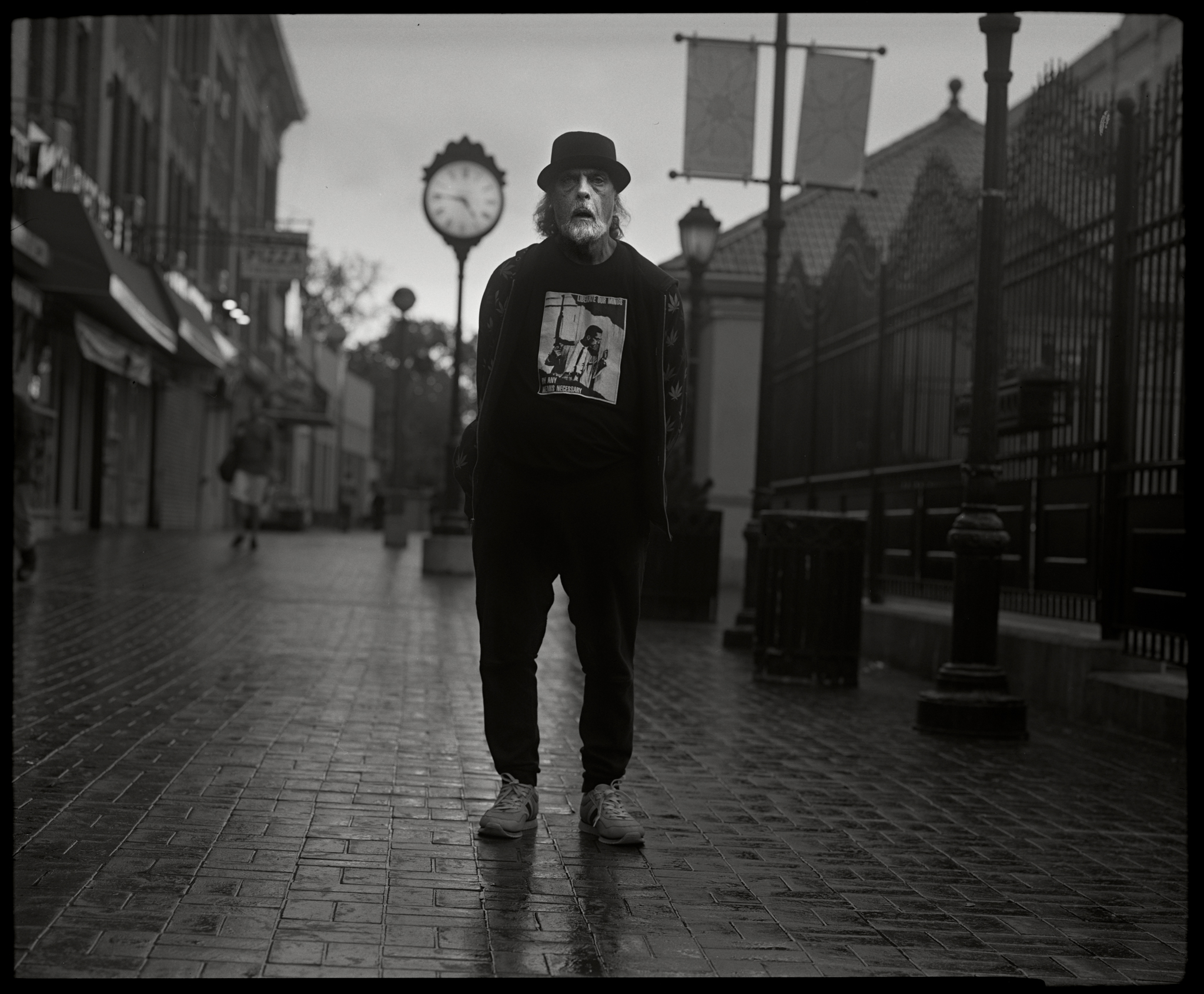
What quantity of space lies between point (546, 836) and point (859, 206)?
21.9 meters

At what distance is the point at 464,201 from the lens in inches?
693

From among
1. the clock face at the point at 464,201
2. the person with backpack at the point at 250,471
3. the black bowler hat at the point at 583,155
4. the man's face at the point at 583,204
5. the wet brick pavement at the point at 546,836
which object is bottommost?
→ the wet brick pavement at the point at 546,836

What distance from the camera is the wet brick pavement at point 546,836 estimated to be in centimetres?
349

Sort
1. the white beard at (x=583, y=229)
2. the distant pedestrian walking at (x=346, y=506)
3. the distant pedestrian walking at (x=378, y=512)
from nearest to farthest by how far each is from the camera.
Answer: the white beard at (x=583, y=229)
the distant pedestrian walking at (x=346, y=506)
the distant pedestrian walking at (x=378, y=512)

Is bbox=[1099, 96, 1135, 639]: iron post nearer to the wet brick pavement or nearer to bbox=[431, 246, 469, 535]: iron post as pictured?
the wet brick pavement

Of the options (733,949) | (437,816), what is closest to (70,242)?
(437,816)

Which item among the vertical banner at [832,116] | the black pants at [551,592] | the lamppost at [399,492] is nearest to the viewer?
the black pants at [551,592]

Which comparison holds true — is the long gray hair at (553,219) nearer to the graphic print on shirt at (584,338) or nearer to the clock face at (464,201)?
the graphic print on shirt at (584,338)

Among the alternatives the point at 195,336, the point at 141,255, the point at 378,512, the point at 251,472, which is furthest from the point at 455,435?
the point at 378,512

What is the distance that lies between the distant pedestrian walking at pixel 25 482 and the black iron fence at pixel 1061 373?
621cm

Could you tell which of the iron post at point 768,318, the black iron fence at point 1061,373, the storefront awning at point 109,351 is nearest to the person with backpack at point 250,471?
the storefront awning at point 109,351

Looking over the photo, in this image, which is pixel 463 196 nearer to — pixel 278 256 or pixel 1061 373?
pixel 1061 373

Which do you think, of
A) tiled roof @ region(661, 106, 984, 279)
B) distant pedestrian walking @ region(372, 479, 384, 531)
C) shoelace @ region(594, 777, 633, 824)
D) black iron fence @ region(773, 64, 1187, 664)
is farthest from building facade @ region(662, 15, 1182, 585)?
distant pedestrian walking @ region(372, 479, 384, 531)

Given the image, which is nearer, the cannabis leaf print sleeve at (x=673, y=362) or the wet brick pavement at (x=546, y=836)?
the wet brick pavement at (x=546, y=836)
